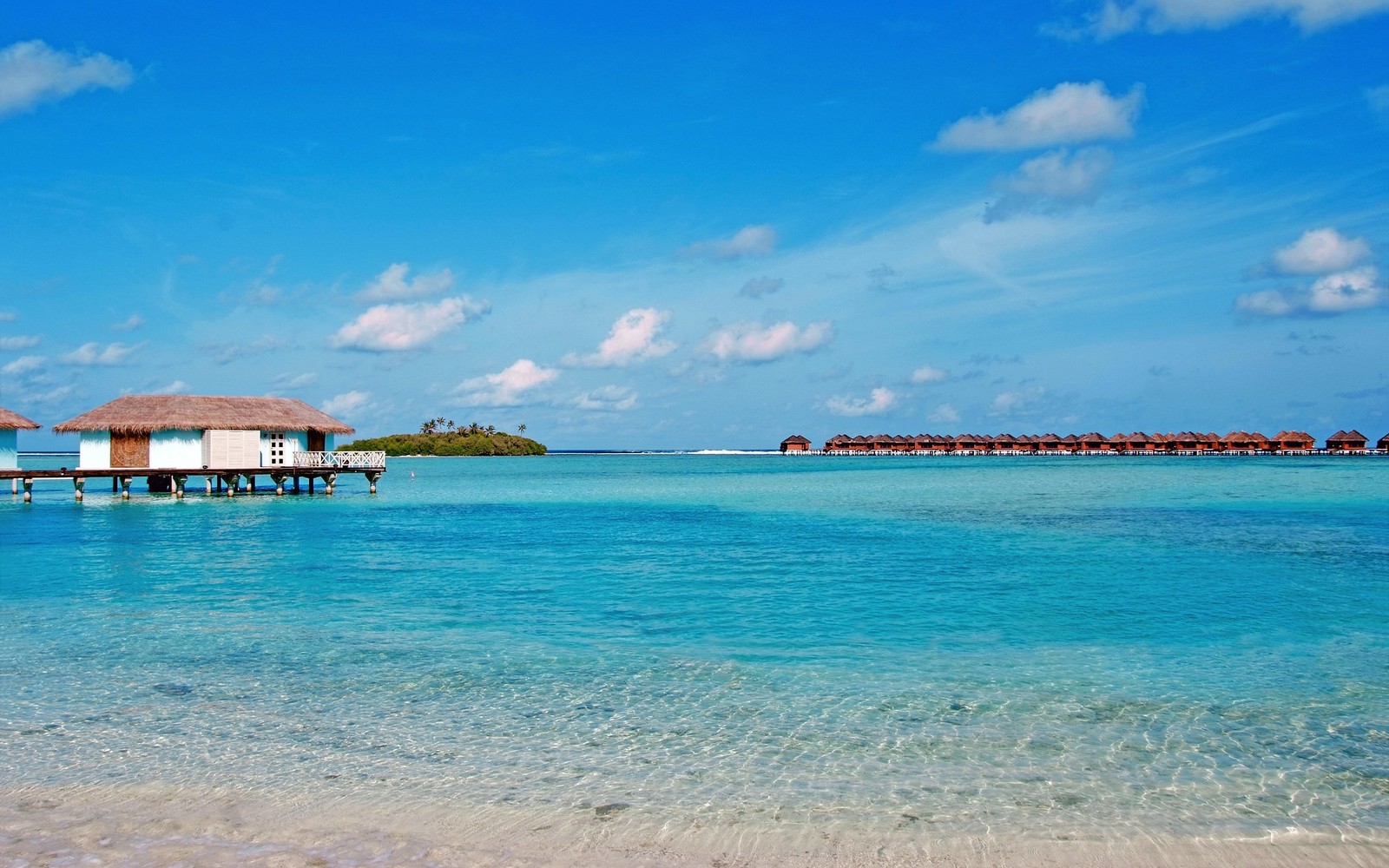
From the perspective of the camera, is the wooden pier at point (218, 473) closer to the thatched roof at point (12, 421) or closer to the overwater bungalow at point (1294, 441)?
the thatched roof at point (12, 421)

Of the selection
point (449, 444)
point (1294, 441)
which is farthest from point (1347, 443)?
point (449, 444)

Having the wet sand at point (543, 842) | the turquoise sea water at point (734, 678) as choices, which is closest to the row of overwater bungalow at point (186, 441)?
the turquoise sea water at point (734, 678)

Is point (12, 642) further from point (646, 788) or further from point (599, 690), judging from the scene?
point (646, 788)

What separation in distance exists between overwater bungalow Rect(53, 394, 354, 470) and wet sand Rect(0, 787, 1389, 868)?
109 feet

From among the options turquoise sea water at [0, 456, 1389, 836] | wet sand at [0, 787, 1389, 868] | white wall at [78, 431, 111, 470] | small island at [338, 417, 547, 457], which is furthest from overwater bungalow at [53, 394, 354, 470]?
small island at [338, 417, 547, 457]

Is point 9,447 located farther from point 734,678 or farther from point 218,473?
point 734,678

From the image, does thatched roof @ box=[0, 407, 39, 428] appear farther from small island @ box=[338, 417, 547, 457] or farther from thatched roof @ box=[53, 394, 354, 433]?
small island @ box=[338, 417, 547, 457]

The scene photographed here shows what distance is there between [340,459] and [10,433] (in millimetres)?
11730

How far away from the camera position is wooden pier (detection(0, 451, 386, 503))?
1318 inches

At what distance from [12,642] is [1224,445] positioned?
12376 centimetres

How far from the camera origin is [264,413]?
122 feet

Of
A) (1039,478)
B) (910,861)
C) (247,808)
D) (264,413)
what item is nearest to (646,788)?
(910,861)

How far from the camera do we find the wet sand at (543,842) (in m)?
4.85

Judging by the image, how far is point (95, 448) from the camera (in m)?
34.6
